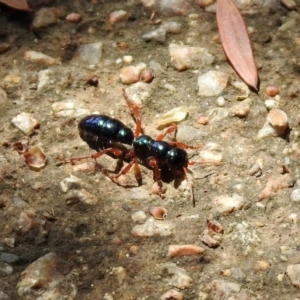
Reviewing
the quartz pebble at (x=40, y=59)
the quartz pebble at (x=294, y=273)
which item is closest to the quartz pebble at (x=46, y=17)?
the quartz pebble at (x=40, y=59)

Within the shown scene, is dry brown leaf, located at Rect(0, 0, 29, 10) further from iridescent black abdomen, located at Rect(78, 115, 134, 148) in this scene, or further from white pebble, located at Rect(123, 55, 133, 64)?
iridescent black abdomen, located at Rect(78, 115, 134, 148)

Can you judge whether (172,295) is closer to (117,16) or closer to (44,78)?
(44,78)

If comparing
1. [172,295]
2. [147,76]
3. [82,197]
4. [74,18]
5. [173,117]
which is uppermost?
[74,18]

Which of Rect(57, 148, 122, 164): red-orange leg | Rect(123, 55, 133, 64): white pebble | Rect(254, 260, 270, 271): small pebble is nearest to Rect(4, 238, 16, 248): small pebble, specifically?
Rect(57, 148, 122, 164): red-orange leg

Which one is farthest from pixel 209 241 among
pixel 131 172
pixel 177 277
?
pixel 131 172

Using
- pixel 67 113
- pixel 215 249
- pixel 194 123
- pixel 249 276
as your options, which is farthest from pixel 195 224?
pixel 67 113

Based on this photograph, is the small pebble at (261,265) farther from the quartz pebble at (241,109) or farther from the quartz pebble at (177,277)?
the quartz pebble at (241,109)
